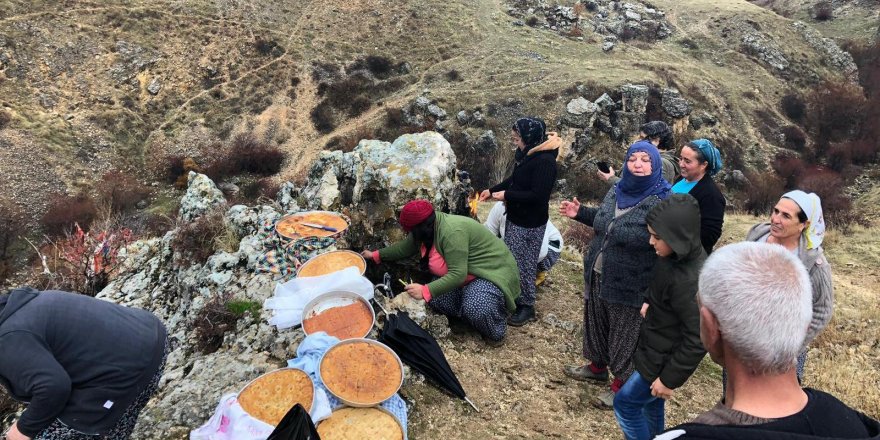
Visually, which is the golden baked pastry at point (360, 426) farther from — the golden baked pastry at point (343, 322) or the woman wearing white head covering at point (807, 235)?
the woman wearing white head covering at point (807, 235)

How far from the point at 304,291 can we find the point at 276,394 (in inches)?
45.3

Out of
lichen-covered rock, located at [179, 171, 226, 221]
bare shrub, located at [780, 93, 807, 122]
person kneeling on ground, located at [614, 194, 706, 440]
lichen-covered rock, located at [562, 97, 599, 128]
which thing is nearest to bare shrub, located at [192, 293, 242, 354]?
lichen-covered rock, located at [179, 171, 226, 221]

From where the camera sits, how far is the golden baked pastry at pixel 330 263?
4352 millimetres

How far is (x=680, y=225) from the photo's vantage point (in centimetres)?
263

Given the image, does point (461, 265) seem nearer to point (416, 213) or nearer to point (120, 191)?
point (416, 213)

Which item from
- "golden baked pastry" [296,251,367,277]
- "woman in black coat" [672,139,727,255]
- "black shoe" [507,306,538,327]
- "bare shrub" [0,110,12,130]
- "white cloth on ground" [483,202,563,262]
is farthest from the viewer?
"bare shrub" [0,110,12,130]

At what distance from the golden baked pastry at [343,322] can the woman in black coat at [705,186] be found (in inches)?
107

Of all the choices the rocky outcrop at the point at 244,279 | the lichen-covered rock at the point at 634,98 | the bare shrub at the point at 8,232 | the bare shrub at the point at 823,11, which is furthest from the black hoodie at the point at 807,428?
the bare shrub at the point at 823,11

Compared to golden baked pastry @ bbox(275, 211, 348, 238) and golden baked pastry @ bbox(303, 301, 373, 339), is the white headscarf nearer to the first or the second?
golden baked pastry @ bbox(303, 301, 373, 339)

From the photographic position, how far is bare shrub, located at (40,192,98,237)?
688 inches

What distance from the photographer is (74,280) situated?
7.91 metres

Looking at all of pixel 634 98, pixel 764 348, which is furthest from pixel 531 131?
pixel 634 98

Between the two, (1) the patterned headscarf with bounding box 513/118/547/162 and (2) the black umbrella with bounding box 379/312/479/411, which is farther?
(1) the patterned headscarf with bounding box 513/118/547/162

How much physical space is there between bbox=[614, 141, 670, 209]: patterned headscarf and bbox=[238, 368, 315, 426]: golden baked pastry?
263cm
